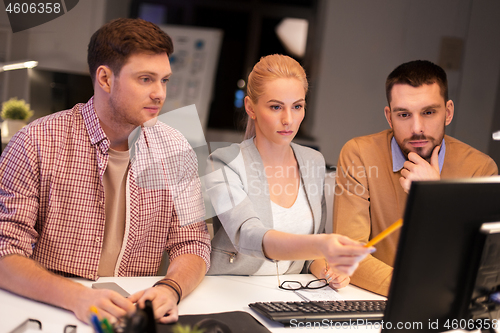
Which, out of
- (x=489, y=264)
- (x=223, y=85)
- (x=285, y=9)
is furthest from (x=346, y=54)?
(x=489, y=264)

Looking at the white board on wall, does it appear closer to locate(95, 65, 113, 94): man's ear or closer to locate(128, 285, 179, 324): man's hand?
locate(95, 65, 113, 94): man's ear

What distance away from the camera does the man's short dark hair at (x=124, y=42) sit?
1.34m

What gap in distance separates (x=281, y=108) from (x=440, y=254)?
82cm

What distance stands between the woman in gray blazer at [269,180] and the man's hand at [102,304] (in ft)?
1.37

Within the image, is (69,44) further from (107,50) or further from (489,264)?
(489,264)

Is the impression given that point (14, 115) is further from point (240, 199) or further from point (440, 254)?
point (440, 254)

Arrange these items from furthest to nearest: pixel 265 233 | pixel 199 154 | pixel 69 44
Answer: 1. pixel 69 44
2. pixel 199 154
3. pixel 265 233

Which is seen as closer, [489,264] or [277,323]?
[489,264]

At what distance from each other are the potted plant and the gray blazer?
214 cm

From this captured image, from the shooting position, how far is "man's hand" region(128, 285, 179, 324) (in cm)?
100

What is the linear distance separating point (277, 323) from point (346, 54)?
10.8ft

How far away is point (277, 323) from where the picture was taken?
1049 millimetres

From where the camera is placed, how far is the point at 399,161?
63.8 inches

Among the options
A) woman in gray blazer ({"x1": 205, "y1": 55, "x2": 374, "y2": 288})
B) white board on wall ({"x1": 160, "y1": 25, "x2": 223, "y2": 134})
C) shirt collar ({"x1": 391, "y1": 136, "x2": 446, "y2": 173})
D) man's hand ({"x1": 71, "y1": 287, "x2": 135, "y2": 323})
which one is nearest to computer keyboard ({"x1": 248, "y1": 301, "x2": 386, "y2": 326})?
woman in gray blazer ({"x1": 205, "y1": 55, "x2": 374, "y2": 288})
